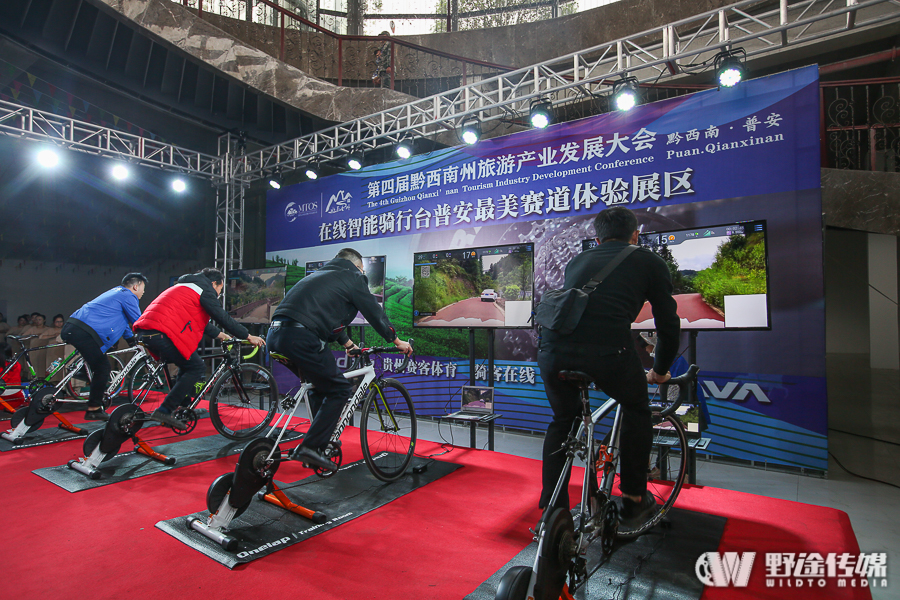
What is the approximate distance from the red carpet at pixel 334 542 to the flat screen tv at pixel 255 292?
404cm

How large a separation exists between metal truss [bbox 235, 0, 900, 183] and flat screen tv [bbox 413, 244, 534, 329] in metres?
1.88

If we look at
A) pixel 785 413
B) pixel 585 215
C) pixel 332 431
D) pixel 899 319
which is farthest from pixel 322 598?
pixel 899 319

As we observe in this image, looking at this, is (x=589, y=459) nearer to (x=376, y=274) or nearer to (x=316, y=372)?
(x=316, y=372)

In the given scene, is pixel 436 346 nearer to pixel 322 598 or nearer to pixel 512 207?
pixel 512 207

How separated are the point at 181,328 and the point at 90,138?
5680mm

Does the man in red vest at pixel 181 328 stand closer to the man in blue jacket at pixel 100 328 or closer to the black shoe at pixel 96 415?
the man in blue jacket at pixel 100 328

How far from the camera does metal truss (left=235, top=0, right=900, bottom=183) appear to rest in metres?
4.26

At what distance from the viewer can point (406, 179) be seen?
21.6 feet

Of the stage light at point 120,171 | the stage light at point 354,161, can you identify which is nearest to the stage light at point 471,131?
the stage light at point 354,161

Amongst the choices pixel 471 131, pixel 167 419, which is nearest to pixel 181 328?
pixel 167 419

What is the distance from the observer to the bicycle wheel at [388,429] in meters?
3.16

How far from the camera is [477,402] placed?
4023 mm

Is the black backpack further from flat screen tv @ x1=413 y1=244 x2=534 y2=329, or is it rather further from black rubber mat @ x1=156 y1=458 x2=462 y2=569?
flat screen tv @ x1=413 y1=244 x2=534 y2=329

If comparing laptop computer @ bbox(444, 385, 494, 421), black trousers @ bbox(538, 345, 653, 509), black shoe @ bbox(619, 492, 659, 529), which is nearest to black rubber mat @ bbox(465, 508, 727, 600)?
black shoe @ bbox(619, 492, 659, 529)
